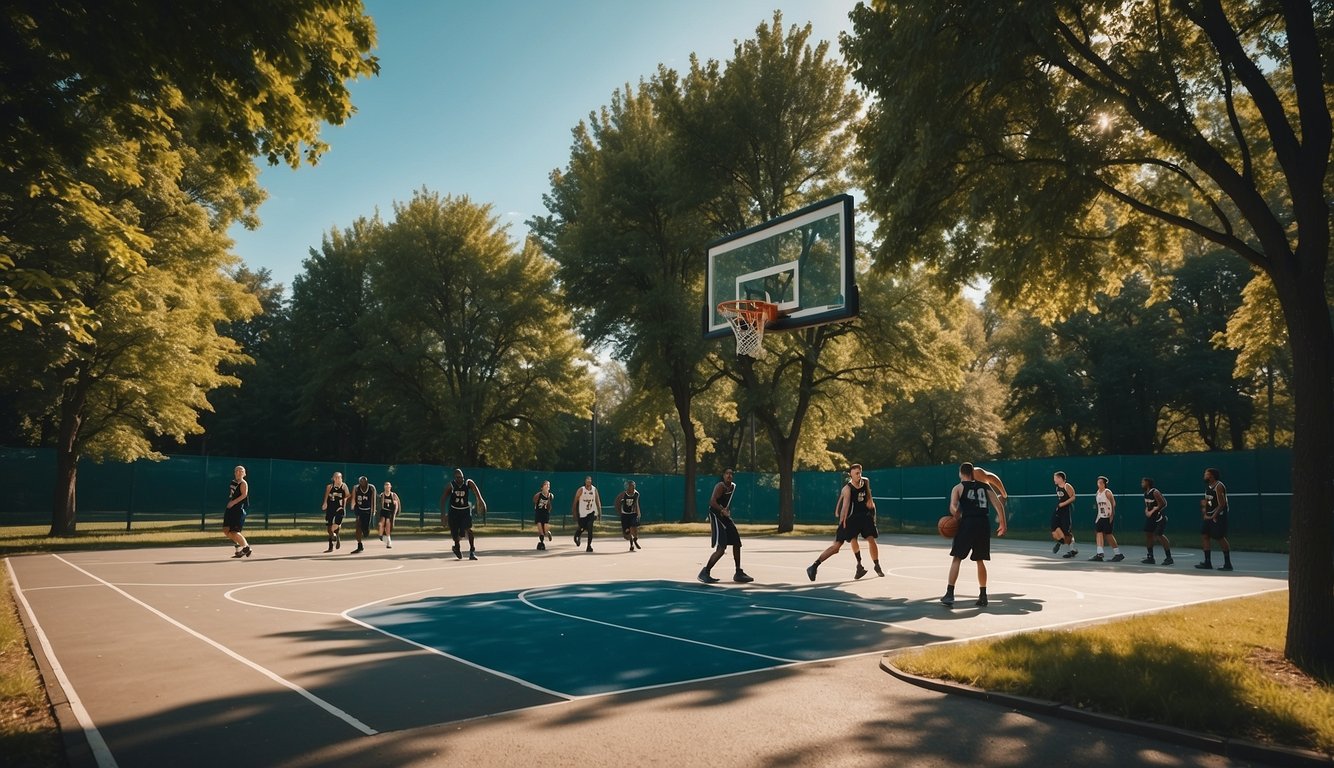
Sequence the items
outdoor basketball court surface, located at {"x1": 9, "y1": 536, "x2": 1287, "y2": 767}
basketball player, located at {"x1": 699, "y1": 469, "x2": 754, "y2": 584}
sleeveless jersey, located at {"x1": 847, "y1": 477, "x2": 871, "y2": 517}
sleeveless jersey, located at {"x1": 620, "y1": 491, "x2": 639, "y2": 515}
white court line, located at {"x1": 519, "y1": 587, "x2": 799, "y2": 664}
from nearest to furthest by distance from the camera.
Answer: outdoor basketball court surface, located at {"x1": 9, "y1": 536, "x2": 1287, "y2": 767} → white court line, located at {"x1": 519, "y1": 587, "x2": 799, "y2": 664} → basketball player, located at {"x1": 699, "y1": 469, "x2": 754, "y2": 584} → sleeveless jersey, located at {"x1": 847, "y1": 477, "x2": 871, "y2": 517} → sleeveless jersey, located at {"x1": 620, "y1": 491, "x2": 639, "y2": 515}

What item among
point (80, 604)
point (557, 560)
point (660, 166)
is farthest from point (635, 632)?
point (660, 166)

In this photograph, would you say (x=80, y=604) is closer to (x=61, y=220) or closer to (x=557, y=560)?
(x=557, y=560)

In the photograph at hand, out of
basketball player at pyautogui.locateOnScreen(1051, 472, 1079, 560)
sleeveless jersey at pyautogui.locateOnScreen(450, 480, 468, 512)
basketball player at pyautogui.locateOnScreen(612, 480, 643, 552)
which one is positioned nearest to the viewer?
sleeveless jersey at pyautogui.locateOnScreen(450, 480, 468, 512)

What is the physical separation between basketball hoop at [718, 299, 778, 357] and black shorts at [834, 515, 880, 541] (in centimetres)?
564

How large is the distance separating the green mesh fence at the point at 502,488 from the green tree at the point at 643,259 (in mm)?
8300

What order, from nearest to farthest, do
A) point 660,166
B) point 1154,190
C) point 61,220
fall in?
point 1154,190
point 61,220
point 660,166

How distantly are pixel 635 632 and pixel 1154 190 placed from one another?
1148 centimetres

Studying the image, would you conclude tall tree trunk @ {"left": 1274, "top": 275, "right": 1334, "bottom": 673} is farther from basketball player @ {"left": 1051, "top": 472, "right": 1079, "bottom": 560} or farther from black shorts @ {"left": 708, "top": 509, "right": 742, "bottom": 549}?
basketball player @ {"left": 1051, "top": 472, "right": 1079, "bottom": 560}

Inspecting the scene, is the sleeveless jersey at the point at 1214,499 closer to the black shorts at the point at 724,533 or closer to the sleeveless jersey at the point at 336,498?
the black shorts at the point at 724,533

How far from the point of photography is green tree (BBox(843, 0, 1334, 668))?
856cm

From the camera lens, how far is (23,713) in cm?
636

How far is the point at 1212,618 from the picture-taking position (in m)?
10.1

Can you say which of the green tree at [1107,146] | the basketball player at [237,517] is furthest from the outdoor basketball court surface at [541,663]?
the green tree at [1107,146]

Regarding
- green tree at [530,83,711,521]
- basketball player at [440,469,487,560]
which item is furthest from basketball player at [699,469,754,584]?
green tree at [530,83,711,521]
